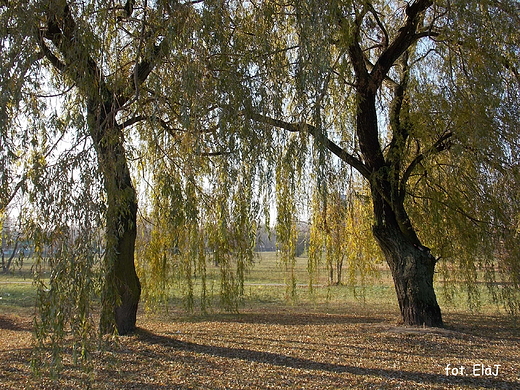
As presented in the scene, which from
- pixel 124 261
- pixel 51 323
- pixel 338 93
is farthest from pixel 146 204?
pixel 51 323

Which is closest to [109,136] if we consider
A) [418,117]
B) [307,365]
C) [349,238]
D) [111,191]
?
[111,191]

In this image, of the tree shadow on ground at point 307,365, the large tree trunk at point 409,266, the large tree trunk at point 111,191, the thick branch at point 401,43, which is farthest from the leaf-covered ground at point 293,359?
the thick branch at point 401,43

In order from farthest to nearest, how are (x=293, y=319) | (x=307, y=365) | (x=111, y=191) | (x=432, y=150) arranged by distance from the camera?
(x=293, y=319) < (x=432, y=150) < (x=307, y=365) < (x=111, y=191)

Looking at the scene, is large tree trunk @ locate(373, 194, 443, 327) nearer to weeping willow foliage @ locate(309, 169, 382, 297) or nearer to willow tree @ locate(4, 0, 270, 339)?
weeping willow foliage @ locate(309, 169, 382, 297)

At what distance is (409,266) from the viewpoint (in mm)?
6578

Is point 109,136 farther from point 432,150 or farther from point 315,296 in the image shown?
point 315,296

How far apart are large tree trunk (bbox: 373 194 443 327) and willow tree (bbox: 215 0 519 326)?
0.04ft

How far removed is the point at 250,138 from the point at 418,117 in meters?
2.96

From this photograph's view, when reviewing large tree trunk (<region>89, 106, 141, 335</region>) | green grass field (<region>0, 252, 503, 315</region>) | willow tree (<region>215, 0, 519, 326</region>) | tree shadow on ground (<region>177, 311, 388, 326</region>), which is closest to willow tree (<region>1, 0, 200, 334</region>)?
large tree trunk (<region>89, 106, 141, 335</region>)

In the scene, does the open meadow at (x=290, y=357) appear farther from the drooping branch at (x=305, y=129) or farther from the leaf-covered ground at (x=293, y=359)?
the drooping branch at (x=305, y=129)

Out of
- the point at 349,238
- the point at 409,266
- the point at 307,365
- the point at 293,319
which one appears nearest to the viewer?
the point at 307,365

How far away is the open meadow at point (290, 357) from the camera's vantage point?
4.36 metres

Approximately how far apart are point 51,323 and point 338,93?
404 cm

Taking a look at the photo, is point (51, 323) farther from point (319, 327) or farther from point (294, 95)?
point (319, 327)
